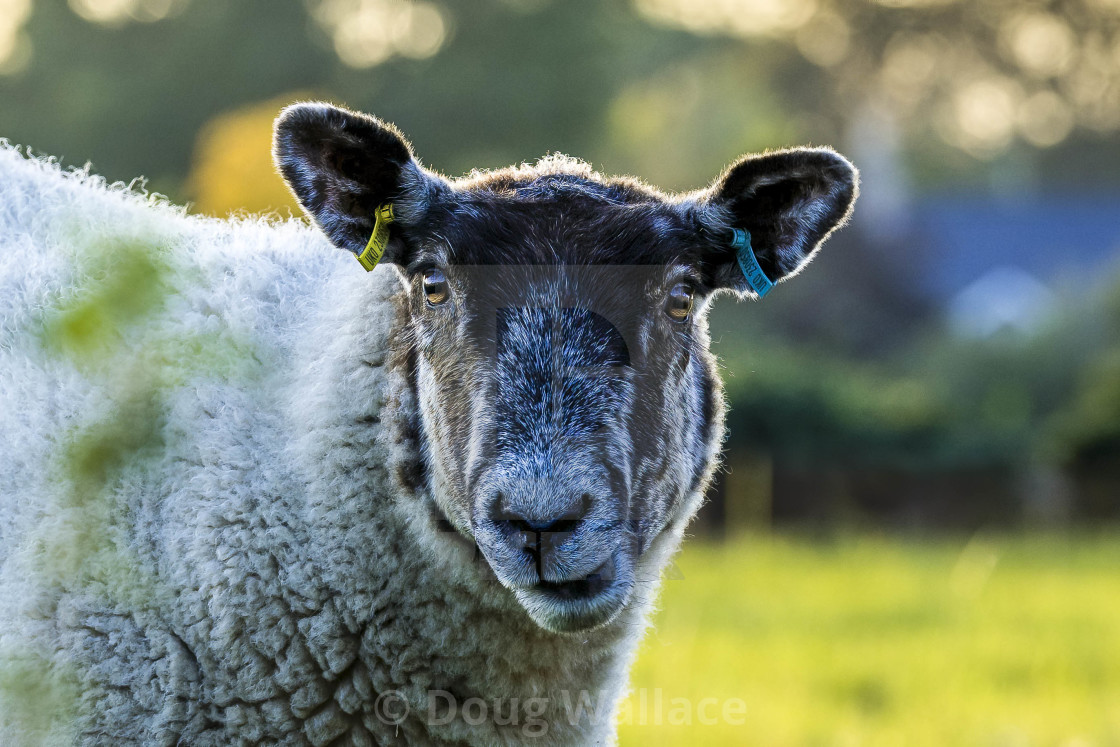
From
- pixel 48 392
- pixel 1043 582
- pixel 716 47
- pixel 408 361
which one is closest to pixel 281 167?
pixel 408 361

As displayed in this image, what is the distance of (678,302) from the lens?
3.64 m

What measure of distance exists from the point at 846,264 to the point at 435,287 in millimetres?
33935

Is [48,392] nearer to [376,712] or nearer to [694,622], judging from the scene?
[376,712]

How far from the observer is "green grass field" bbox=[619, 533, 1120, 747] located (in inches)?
284

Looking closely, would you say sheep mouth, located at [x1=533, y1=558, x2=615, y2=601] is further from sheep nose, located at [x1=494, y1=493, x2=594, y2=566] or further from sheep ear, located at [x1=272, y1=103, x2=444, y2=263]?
sheep ear, located at [x1=272, y1=103, x2=444, y2=263]

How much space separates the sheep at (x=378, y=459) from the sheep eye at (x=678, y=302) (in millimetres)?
17

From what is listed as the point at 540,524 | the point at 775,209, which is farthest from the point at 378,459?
the point at 775,209

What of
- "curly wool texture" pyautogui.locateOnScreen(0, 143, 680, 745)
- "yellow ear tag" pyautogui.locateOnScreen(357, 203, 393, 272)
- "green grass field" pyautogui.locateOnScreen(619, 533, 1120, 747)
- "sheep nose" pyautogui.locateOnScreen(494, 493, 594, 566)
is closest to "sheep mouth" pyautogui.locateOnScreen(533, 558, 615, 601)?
"sheep nose" pyautogui.locateOnScreen(494, 493, 594, 566)

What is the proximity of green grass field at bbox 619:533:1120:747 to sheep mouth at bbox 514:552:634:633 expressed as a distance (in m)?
0.96

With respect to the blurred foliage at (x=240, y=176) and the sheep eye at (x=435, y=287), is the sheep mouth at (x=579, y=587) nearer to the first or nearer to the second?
the sheep eye at (x=435, y=287)

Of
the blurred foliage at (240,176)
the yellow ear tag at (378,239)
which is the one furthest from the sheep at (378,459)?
the blurred foliage at (240,176)

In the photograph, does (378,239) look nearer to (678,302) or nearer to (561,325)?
(561,325)

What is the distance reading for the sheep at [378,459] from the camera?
3.21 metres

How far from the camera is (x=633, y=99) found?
38562mm
